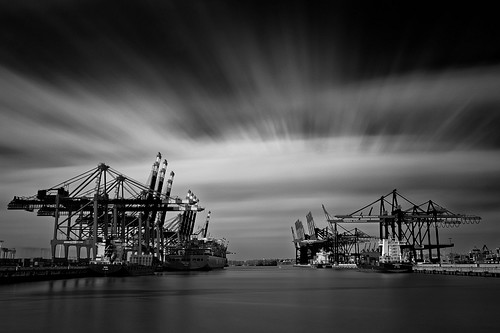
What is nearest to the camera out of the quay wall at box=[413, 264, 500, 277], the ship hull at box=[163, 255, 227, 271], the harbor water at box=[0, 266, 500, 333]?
the harbor water at box=[0, 266, 500, 333]

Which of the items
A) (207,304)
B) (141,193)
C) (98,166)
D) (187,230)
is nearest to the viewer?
(207,304)

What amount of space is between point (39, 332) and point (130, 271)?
82.2 m

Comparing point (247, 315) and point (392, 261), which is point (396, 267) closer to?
point (392, 261)

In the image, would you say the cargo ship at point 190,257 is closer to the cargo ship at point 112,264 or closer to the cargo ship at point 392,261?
the cargo ship at point 112,264

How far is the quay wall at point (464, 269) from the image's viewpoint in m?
87.1

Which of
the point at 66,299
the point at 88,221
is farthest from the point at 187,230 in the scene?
the point at 66,299

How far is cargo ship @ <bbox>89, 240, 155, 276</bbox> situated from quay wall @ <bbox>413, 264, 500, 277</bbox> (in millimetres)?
70845

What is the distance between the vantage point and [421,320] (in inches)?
1168

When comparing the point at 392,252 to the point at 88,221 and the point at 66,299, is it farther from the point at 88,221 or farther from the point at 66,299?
the point at 66,299

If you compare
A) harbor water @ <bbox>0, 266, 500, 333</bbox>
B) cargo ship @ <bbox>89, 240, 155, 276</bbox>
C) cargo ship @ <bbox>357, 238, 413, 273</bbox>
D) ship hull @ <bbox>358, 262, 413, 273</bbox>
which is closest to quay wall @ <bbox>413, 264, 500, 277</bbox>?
ship hull @ <bbox>358, 262, 413, 273</bbox>

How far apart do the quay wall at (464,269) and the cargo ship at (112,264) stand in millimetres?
70845

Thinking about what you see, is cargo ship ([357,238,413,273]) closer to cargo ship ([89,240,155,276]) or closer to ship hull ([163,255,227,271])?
cargo ship ([89,240,155,276])

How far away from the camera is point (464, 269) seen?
9988 cm

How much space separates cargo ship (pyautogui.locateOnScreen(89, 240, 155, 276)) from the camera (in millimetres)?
98438
